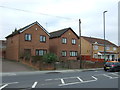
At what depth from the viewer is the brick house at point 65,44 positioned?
37.0 m

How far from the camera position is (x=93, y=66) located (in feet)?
105

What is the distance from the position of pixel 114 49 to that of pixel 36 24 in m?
35.2

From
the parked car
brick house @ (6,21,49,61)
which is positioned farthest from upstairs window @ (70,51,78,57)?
the parked car

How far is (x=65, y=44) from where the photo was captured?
1494 inches

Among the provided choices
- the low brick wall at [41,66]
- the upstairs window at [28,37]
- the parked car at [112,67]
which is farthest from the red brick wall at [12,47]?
the parked car at [112,67]

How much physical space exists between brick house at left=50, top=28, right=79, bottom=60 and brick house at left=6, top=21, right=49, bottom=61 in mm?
3544

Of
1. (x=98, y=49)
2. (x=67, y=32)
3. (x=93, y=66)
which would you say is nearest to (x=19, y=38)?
(x=67, y=32)

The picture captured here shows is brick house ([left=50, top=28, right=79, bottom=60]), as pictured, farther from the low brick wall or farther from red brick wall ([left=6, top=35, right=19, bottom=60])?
the low brick wall

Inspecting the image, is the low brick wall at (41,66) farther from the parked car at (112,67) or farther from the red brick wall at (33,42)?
the parked car at (112,67)

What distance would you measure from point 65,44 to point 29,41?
916 cm

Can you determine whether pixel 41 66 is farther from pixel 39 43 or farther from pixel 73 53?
pixel 73 53

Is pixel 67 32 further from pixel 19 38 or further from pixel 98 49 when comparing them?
pixel 98 49

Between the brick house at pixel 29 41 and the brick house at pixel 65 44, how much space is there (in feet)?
11.6

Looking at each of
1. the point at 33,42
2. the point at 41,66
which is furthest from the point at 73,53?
the point at 41,66
